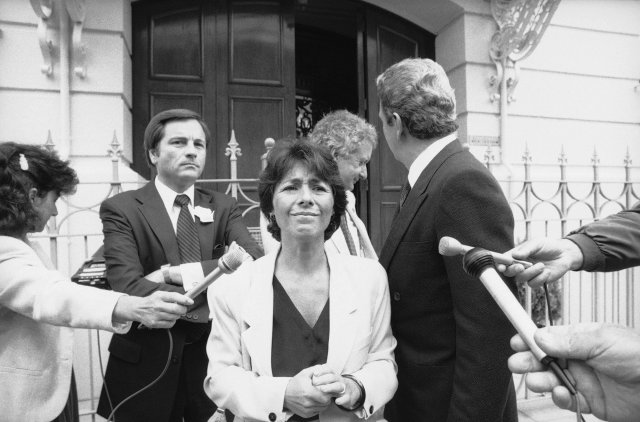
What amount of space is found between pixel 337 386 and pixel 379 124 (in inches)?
173

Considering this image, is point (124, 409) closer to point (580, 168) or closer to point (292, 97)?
point (292, 97)

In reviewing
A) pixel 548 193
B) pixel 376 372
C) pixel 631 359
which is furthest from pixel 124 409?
pixel 548 193

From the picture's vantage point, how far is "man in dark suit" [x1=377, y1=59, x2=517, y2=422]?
151 cm

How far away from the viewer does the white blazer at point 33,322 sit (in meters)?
1.57

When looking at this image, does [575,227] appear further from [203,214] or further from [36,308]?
[36,308]

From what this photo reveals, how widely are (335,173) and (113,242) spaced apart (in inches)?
44.0

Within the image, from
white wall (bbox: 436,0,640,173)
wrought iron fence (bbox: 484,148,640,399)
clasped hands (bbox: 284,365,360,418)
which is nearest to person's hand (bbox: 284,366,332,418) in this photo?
clasped hands (bbox: 284,365,360,418)

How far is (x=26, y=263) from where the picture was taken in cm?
164

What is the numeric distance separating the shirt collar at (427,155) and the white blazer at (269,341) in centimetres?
39

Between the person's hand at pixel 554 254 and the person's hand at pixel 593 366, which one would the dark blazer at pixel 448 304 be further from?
the person's hand at pixel 593 366

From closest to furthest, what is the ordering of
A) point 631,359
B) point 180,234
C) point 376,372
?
point 631,359 → point 376,372 → point 180,234

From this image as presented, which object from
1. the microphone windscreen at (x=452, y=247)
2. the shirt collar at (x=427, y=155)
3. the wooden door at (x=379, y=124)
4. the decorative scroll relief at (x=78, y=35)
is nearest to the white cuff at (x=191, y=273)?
the shirt collar at (x=427, y=155)

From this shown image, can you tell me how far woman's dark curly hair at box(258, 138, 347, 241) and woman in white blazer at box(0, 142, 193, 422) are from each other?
0.60 m

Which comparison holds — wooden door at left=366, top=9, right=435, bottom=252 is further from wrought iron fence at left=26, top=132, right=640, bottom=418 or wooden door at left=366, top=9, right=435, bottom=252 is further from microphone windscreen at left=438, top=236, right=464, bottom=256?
microphone windscreen at left=438, top=236, right=464, bottom=256
